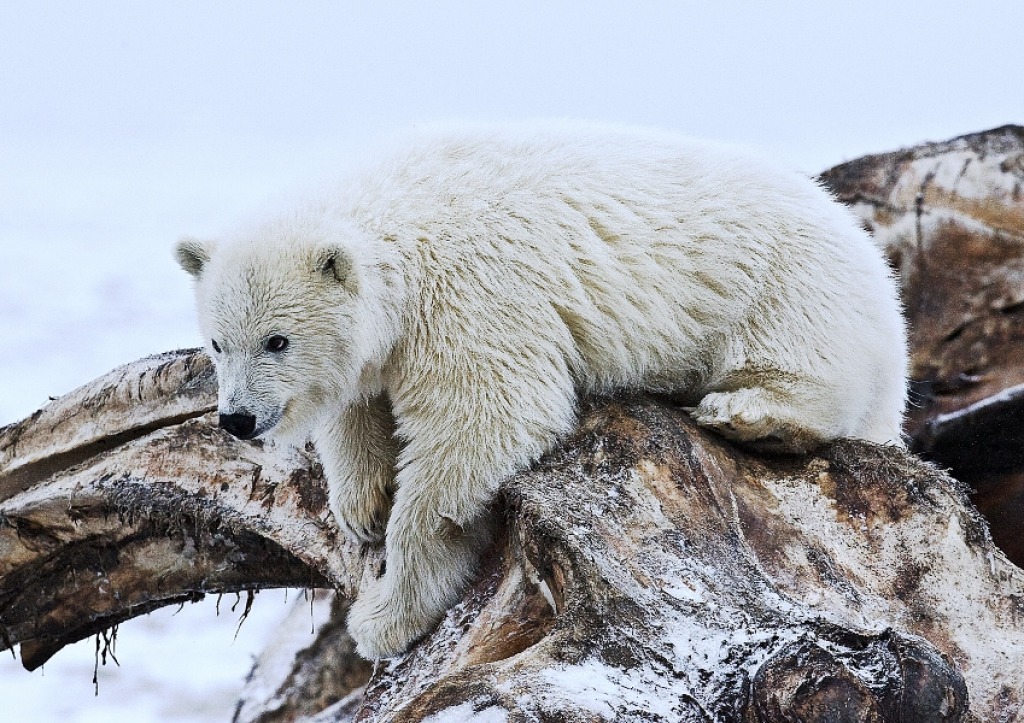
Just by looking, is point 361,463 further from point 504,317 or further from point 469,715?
point 469,715

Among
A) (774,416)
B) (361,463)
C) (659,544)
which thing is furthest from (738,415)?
(361,463)

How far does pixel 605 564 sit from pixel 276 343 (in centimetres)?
164

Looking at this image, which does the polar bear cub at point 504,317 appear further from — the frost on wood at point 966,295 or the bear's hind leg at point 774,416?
the frost on wood at point 966,295

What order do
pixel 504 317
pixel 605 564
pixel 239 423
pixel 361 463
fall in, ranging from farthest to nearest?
pixel 361 463
pixel 504 317
pixel 239 423
pixel 605 564

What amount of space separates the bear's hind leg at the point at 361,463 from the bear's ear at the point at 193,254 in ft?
3.09

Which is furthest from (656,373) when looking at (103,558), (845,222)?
(103,558)

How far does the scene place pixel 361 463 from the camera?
4988mm

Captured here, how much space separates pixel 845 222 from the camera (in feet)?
16.9

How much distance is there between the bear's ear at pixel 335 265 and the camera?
427 centimetres

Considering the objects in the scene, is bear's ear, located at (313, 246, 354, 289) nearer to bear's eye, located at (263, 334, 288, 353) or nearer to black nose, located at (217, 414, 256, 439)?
bear's eye, located at (263, 334, 288, 353)

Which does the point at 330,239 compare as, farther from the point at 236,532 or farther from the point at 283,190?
the point at 236,532

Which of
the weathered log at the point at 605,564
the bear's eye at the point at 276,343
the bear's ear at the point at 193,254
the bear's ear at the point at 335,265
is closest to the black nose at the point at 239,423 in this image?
the bear's eye at the point at 276,343

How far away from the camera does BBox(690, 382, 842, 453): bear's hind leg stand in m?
4.65

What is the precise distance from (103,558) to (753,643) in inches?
152
